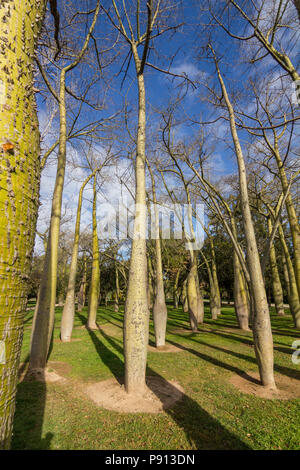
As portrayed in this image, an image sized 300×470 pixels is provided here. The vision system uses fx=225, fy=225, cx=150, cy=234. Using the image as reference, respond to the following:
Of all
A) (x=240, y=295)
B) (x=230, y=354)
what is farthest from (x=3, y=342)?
(x=240, y=295)

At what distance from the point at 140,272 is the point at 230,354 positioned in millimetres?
5998

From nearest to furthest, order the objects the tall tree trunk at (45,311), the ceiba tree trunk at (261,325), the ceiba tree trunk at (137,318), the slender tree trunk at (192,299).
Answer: the ceiba tree trunk at (137,318), the ceiba tree trunk at (261,325), the tall tree trunk at (45,311), the slender tree trunk at (192,299)

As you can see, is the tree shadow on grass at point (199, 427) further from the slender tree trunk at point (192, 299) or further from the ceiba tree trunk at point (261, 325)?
the slender tree trunk at point (192, 299)

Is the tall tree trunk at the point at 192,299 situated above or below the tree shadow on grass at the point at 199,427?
above

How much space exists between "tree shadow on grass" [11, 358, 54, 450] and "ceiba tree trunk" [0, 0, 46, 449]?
300cm

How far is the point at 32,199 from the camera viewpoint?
4.51 ft

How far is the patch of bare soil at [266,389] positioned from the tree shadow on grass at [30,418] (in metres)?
4.31

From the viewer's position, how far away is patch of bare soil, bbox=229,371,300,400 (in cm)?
500

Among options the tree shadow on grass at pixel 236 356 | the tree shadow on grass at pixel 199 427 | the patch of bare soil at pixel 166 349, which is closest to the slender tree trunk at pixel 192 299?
the tree shadow on grass at pixel 236 356

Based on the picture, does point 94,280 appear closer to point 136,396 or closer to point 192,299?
point 192,299

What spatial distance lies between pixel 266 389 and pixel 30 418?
5.00 metres

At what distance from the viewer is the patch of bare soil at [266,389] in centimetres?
500

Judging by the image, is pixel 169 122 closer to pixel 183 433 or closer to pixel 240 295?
pixel 240 295

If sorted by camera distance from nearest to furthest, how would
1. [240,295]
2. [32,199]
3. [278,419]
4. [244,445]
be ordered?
[32,199] < [244,445] < [278,419] < [240,295]
